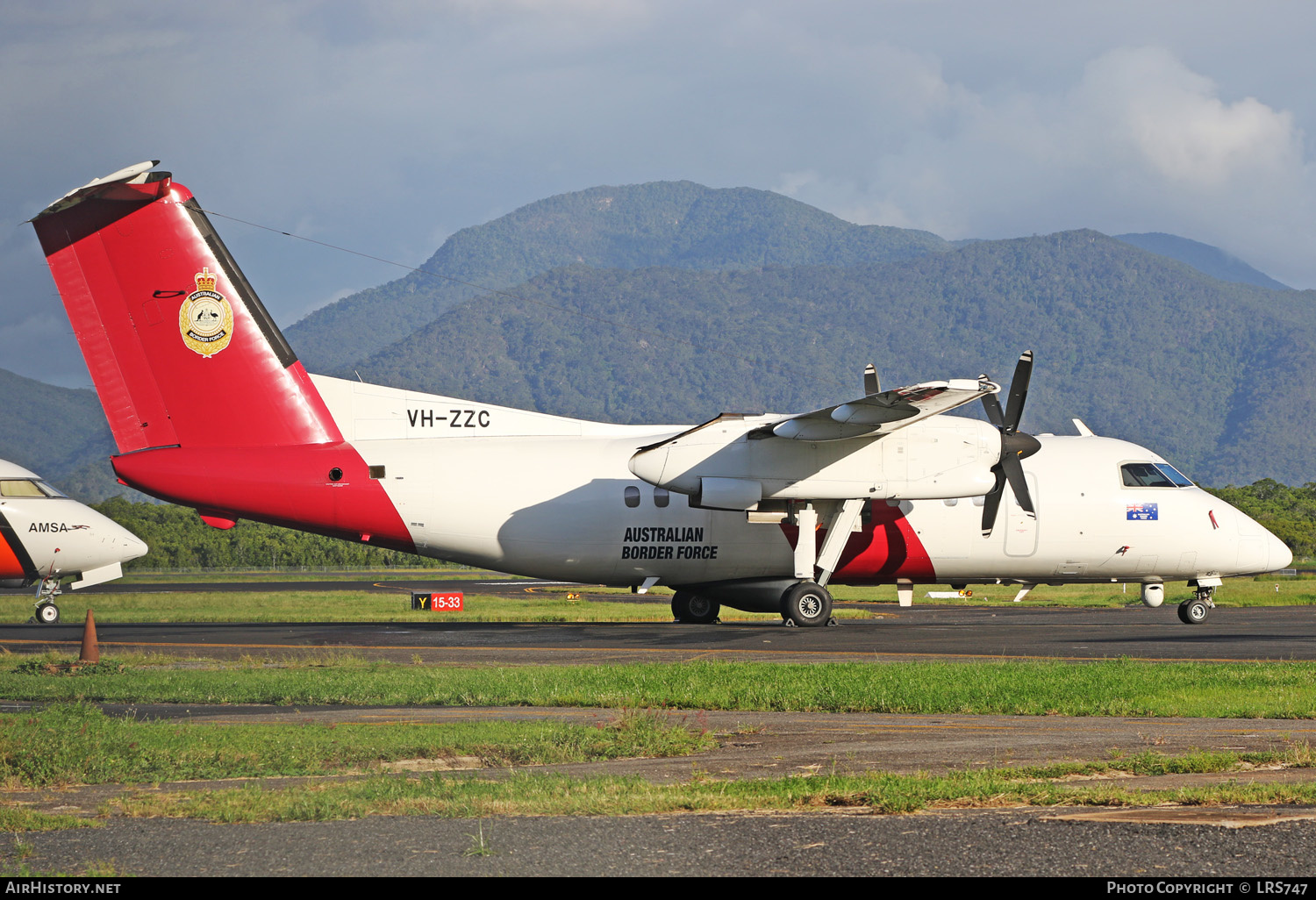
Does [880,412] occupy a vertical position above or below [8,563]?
above

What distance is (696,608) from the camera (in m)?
28.8

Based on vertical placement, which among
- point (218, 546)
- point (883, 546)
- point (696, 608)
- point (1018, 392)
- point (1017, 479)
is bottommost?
point (696, 608)

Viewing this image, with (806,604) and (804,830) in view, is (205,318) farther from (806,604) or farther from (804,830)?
(804,830)

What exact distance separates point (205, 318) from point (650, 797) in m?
19.1

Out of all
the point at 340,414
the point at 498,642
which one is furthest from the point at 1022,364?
the point at 340,414

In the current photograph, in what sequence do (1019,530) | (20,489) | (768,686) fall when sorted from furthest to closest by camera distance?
(20,489), (1019,530), (768,686)

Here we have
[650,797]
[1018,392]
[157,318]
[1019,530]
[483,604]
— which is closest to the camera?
[650,797]

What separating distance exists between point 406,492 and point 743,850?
1935 centimetres

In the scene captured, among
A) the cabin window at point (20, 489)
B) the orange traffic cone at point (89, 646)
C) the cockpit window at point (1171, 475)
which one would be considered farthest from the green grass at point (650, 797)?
the cabin window at point (20, 489)

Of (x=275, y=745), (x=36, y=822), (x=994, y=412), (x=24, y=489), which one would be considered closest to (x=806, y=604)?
(x=994, y=412)

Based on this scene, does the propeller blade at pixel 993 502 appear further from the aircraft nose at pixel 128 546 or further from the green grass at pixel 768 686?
the aircraft nose at pixel 128 546

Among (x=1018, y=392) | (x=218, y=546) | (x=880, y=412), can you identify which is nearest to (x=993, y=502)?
(x=1018, y=392)

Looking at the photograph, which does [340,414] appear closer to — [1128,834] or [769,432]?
[769,432]

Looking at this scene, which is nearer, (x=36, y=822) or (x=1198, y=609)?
(x=36, y=822)
